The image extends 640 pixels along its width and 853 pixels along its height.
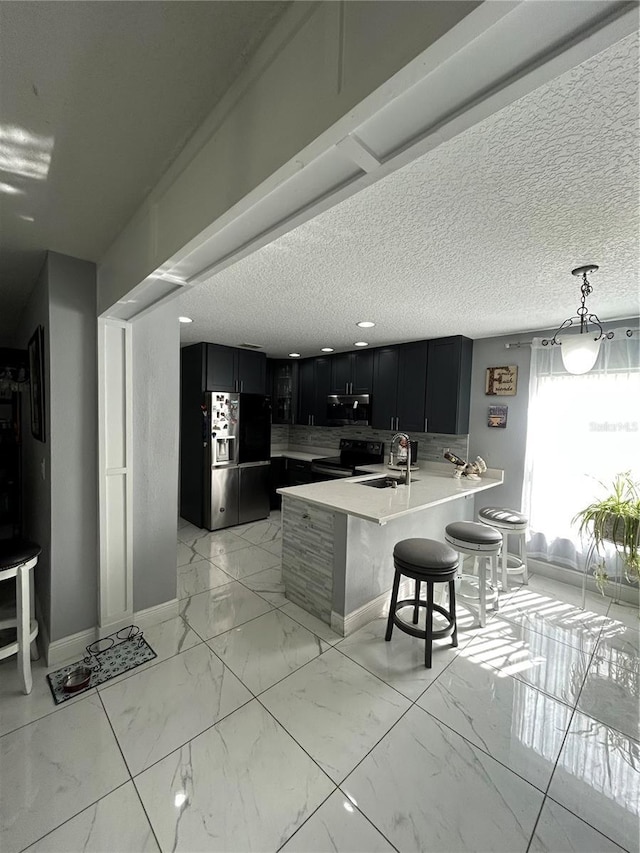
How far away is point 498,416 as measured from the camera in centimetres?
360

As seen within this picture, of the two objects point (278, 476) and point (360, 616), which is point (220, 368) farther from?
point (360, 616)

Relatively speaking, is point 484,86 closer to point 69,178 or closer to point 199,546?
point 69,178

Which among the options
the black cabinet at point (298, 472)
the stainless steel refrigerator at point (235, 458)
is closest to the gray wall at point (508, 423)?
the black cabinet at point (298, 472)

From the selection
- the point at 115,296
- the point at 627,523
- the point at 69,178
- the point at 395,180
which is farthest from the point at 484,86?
the point at 627,523

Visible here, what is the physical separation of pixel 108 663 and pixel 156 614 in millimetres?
421

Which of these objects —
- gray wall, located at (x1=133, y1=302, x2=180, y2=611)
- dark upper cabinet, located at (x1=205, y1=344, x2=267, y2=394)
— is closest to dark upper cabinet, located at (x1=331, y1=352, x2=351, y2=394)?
dark upper cabinet, located at (x1=205, y1=344, x2=267, y2=394)

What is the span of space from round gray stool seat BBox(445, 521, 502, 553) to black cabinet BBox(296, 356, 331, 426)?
263 cm

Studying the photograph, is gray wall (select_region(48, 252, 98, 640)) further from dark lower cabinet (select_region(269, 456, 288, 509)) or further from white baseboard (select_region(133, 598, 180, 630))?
dark lower cabinet (select_region(269, 456, 288, 509))

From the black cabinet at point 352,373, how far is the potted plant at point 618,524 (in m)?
2.54

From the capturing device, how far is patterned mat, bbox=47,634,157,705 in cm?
185

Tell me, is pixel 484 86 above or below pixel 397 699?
above

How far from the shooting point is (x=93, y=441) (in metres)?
2.14

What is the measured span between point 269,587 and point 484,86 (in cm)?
316

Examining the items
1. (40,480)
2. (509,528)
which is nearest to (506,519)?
(509,528)
